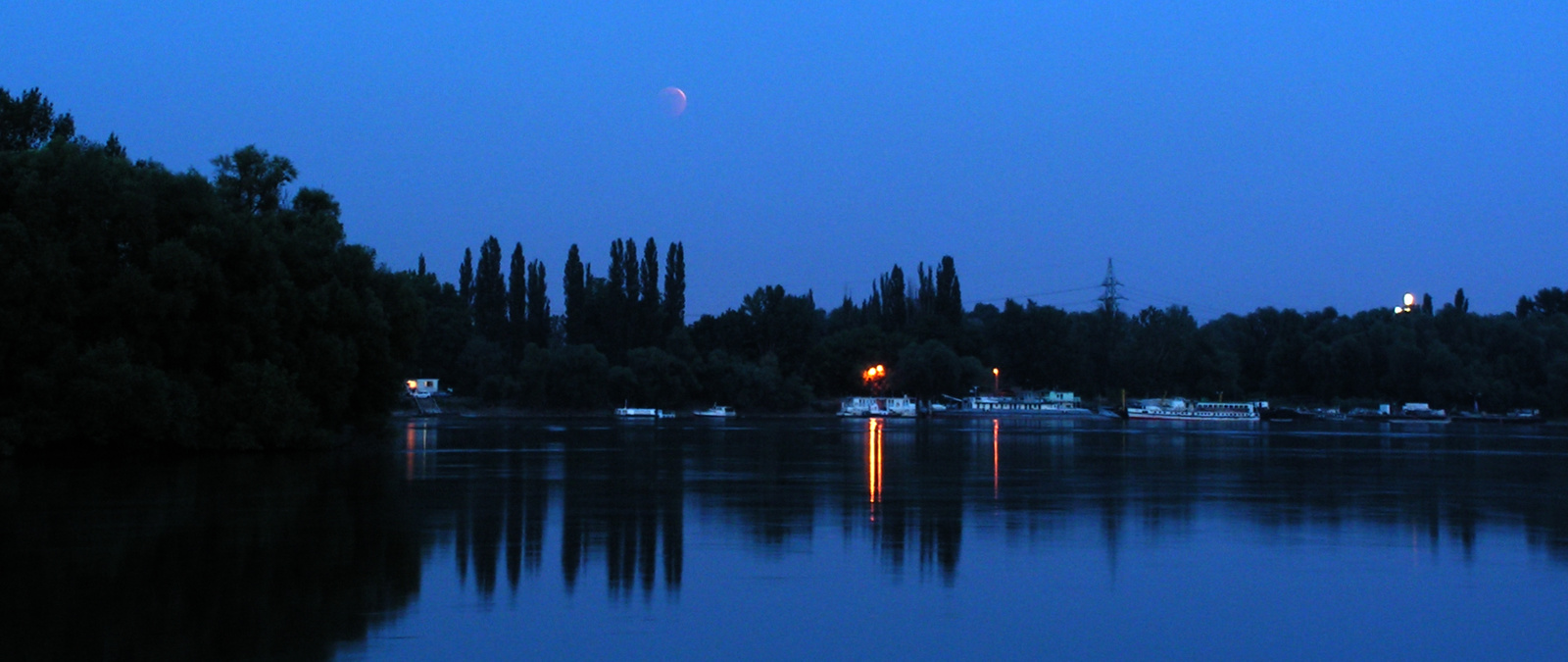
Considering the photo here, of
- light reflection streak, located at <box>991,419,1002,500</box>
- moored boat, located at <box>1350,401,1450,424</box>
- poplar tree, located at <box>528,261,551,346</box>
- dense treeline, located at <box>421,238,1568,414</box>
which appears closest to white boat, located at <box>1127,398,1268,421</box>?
moored boat, located at <box>1350,401,1450,424</box>

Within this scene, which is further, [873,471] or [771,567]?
[873,471]

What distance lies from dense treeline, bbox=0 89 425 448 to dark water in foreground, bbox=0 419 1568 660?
225 inches

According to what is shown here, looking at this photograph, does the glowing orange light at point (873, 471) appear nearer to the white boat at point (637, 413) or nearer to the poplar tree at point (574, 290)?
the white boat at point (637, 413)

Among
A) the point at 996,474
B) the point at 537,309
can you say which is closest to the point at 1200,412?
the point at 537,309

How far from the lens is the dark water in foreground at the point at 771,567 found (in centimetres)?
1057

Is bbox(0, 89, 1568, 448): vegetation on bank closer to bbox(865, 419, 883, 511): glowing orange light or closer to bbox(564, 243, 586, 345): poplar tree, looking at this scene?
bbox(564, 243, 586, 345): poplar tree

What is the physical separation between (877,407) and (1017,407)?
13.0 metres

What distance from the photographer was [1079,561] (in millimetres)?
14984

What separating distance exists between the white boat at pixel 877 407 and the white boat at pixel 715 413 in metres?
11.4

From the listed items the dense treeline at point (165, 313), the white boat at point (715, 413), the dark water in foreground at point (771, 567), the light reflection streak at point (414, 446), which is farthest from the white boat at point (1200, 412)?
the dark water in foreground at point (771, 567)

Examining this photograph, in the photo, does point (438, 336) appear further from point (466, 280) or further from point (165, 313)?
point (165, 313)

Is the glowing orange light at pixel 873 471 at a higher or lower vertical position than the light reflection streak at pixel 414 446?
lower

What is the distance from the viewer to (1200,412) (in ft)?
354

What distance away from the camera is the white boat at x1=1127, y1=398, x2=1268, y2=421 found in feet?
347
